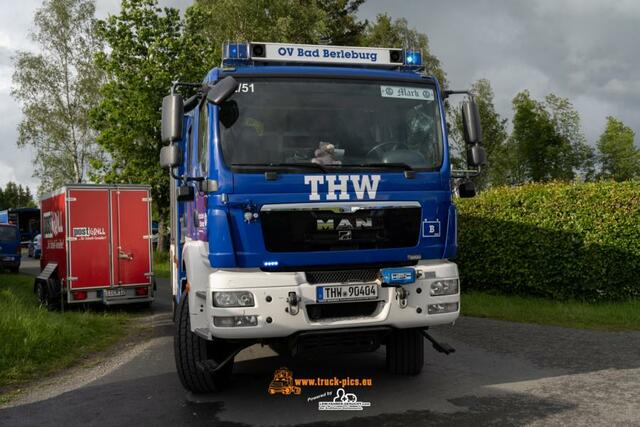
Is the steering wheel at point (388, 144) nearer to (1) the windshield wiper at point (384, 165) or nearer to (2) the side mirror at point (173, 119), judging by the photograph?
(1) the windshield wiper at point (384, 165)

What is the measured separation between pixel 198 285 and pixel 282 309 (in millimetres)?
966

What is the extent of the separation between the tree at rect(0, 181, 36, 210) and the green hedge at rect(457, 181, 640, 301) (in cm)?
11035

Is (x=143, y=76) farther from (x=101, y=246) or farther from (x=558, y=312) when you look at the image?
(x=558, y=312)

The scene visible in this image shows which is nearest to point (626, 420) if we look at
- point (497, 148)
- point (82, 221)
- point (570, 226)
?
point (570, 226)

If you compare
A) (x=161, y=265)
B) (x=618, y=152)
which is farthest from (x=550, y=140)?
(x=161, y=265)

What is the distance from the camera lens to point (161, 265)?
1030 inches

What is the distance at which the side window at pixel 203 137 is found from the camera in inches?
225

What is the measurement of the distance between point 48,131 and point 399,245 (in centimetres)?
3990

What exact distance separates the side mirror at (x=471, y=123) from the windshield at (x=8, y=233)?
25.8 metres

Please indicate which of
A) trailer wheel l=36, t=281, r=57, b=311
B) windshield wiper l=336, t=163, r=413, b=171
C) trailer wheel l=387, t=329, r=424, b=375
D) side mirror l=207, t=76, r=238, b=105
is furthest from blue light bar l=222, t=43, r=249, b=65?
trailer wheel l=36, t=281, r=57, b=311

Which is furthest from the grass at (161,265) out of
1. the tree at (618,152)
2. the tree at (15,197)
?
the tree at (15,197)

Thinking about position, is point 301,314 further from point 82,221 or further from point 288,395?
point 82,221

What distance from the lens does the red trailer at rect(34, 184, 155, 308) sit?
13164 mm

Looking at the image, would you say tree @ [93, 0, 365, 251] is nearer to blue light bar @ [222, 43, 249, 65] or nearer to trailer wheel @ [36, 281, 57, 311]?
trailer wheel @ [36, 281, 57, 311]
